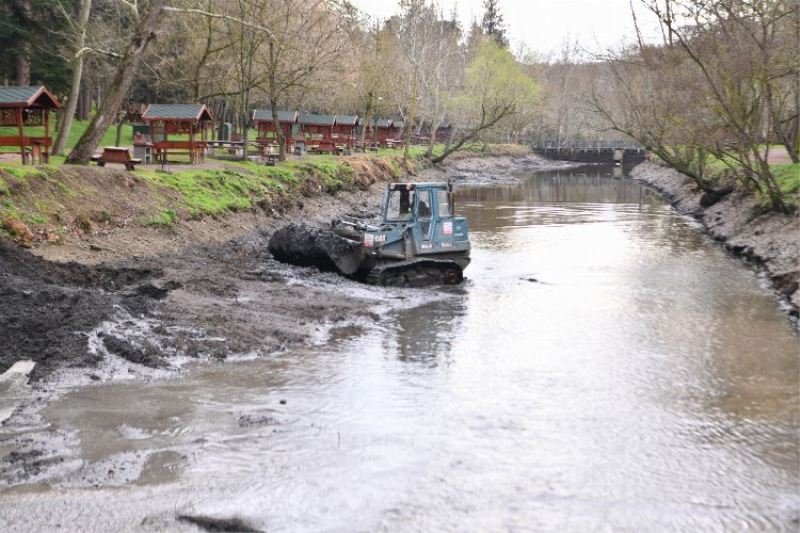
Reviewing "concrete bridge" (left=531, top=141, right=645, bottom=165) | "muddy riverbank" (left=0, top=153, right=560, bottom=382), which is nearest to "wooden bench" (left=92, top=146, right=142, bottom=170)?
"muddy riverbank" (left=0, top=153, right=560, bottom=382)

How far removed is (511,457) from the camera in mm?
9047

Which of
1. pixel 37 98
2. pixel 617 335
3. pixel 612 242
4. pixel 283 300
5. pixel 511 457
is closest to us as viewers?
pixel 511 457

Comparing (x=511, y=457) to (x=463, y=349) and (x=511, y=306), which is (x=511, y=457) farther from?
(x=511, y=306)

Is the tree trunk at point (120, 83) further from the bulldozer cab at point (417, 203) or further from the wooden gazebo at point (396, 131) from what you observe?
the wooden gazebo at point (396, 131)

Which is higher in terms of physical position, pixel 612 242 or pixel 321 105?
pixel 321 105

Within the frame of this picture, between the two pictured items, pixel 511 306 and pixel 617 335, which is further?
pixel 511 306

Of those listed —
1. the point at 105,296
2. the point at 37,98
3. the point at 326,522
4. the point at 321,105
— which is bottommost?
the point at 326,522

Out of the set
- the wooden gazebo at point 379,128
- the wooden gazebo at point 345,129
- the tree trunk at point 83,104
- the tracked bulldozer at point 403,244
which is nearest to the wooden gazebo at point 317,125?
the wooden gazebo at point 345,129

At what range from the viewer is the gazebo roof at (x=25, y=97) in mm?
21734

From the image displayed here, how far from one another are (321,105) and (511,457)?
174ft

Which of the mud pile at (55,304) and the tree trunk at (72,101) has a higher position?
the tree trunk at (72,101)

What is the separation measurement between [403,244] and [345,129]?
44.9 m

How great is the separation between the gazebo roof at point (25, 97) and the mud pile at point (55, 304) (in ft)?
29.5

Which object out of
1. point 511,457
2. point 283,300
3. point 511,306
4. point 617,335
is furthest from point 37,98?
point 511,457
